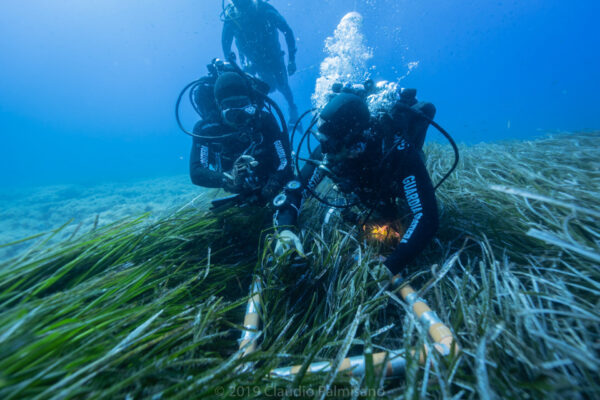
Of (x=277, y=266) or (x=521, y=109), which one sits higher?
(x=521, y=109)

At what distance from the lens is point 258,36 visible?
8.55 metres

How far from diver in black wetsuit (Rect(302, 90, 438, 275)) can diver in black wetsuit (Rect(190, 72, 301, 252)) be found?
893 millimetres

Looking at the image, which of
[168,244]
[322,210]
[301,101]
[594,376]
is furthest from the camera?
[301,101]

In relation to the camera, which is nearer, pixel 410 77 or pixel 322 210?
pixel 322 210

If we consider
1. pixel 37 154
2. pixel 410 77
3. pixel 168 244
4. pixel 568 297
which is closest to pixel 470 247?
pixel 568 297

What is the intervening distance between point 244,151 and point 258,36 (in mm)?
6984

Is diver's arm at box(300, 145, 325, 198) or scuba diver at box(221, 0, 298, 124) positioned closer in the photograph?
diver's arm at box(300, 145, 325, 198)

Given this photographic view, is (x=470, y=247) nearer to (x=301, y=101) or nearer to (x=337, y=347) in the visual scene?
(x=337, y=347)

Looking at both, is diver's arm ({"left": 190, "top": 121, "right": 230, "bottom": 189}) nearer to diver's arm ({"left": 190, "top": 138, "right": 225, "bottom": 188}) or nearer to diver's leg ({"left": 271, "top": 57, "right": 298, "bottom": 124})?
diver's arm ({"left": 190, "top": 138, "right": 225, "bottom": 188})

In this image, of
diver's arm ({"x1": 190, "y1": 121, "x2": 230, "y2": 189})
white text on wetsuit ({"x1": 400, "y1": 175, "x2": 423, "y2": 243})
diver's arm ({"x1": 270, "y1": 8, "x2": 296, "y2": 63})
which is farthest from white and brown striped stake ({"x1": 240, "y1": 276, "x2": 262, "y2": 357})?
diver's arm ({"x1": 270, "y1": 8, "x2": 296, "y2": 63})

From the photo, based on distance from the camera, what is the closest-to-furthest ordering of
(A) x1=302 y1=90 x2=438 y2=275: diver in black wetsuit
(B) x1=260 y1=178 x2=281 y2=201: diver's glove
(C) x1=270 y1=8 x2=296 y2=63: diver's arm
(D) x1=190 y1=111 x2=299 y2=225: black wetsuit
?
(A) x1=302 y1=90 x2=438 y2=275: diver in black wetsuit → (B) x1=260 y1=178 x2=281 y2=201: diver's glove → (D) x1=190 y1=111 x2=299 y2=225: black wetsuit → (C) x1=270 y1=8 x2=296 y2=63: diver's arm

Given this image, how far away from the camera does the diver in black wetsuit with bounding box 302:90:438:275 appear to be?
6.82ft

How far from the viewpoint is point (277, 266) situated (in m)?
1.69

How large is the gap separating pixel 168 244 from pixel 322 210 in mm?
2195
